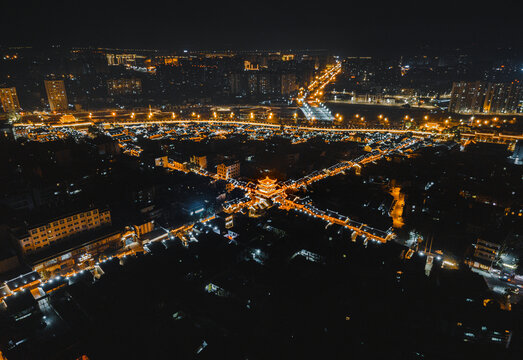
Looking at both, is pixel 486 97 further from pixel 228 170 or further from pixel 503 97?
pixel 228 170

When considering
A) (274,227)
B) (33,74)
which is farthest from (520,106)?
(33,74)

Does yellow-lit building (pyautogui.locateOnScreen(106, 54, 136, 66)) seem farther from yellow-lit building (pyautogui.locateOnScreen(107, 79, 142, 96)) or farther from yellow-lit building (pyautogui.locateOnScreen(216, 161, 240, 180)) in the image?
yellow-lit building (pyautogui.locateOnScreen(216, 161, 240, 180))

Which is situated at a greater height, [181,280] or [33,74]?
[33,74]

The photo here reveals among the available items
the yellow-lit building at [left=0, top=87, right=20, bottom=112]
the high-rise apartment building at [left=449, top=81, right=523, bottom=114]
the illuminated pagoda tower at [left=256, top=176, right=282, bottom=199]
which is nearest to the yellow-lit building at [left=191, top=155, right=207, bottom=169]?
the illuminated pagoda tower at [left=256, top=176, right=282, bottom=199]

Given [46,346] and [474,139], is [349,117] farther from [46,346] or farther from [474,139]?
[46,346]

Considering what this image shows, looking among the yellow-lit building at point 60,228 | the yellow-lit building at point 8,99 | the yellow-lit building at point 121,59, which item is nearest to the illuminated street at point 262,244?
the yellow-lit building at point 60,228
